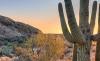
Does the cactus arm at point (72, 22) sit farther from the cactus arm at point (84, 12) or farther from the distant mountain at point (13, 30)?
the distant mountain at point (13, 30)

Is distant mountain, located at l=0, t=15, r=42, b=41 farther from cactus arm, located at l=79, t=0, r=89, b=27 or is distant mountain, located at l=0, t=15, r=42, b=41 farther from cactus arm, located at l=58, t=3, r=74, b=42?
cactus arm, located at l=79, t=0, r=89, b=27

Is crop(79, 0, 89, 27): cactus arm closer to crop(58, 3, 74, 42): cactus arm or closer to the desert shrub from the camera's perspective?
crop(58, 3, 74, 42): cactus arm

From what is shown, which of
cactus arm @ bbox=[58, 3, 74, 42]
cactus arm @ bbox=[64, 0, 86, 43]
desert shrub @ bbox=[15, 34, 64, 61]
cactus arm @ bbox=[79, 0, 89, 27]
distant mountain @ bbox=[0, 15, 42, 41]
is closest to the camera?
cactus arm @ bbox=[64, 0, 86, 43]

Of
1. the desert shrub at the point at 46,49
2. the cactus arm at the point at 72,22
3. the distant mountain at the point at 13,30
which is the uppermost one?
the distant mountain at the point at 13,30

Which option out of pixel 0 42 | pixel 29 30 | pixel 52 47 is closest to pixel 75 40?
pixel 52 47

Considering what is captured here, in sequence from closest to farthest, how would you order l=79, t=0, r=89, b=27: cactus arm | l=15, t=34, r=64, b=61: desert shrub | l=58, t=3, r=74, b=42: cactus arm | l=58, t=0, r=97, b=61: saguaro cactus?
1. l=58, t=0, r=97, b=61: saguaro cactus
2. l=79, t=0, r=89, b=27: cactus arm
3. l=58, t=3, r=74, b=42: cactus arm
4. l=15, t=34, r=64, b=61: desert shrub

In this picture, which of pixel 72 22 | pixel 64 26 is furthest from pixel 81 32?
pixel 64 26

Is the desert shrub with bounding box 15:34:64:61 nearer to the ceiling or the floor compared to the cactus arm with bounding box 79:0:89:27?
nearer to the floor

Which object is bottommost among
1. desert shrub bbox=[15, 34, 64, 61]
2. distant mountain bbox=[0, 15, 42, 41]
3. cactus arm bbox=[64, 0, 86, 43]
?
desert shrub bbox=[15, 34, 64, 61]

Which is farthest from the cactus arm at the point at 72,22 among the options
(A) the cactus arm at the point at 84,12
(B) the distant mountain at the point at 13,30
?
(B) the distant mountain at the point at 13,30

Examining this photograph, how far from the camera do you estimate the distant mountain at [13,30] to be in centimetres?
6981

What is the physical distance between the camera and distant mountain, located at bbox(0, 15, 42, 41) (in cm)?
6981

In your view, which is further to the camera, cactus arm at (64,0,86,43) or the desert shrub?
the desert shrub

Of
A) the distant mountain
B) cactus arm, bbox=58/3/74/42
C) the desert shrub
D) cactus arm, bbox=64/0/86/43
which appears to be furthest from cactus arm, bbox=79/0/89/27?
the distant mountain
